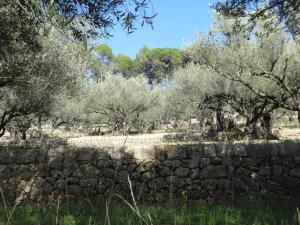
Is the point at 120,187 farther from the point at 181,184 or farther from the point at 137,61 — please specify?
the point at 137,61

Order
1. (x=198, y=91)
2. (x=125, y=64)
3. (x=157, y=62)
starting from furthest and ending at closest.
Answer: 1. (x=125, y=64)
2. (x=157, y=62)
3. (x=198, y=91)

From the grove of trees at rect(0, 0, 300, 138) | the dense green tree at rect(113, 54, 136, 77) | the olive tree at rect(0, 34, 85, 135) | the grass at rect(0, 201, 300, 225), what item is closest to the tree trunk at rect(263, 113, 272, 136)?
the grove of trees at rect(0, 0, 300, 138)

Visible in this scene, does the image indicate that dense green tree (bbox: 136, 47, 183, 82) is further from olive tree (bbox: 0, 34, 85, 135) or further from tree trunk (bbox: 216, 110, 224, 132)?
olive tree (bbox: 0, 34, 85, 135)

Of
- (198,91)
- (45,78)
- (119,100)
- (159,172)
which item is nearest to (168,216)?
(159,172)

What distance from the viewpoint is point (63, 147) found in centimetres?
1095

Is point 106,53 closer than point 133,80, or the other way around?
point 133,80

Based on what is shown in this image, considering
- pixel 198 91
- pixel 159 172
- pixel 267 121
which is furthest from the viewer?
pixel 198 91

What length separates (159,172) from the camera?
10523 mm

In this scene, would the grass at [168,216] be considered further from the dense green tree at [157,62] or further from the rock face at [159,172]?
the dense green tree at [157,62]

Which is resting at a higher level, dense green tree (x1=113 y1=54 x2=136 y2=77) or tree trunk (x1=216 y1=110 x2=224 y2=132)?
dense green tree (x1=113 y1=54 x2=136 y2=77)

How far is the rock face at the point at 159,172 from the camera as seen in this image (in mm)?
10312

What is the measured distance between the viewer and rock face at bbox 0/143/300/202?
33.8ft

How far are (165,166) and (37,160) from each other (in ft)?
10.3

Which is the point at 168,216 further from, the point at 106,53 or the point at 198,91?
the point at 106,53
